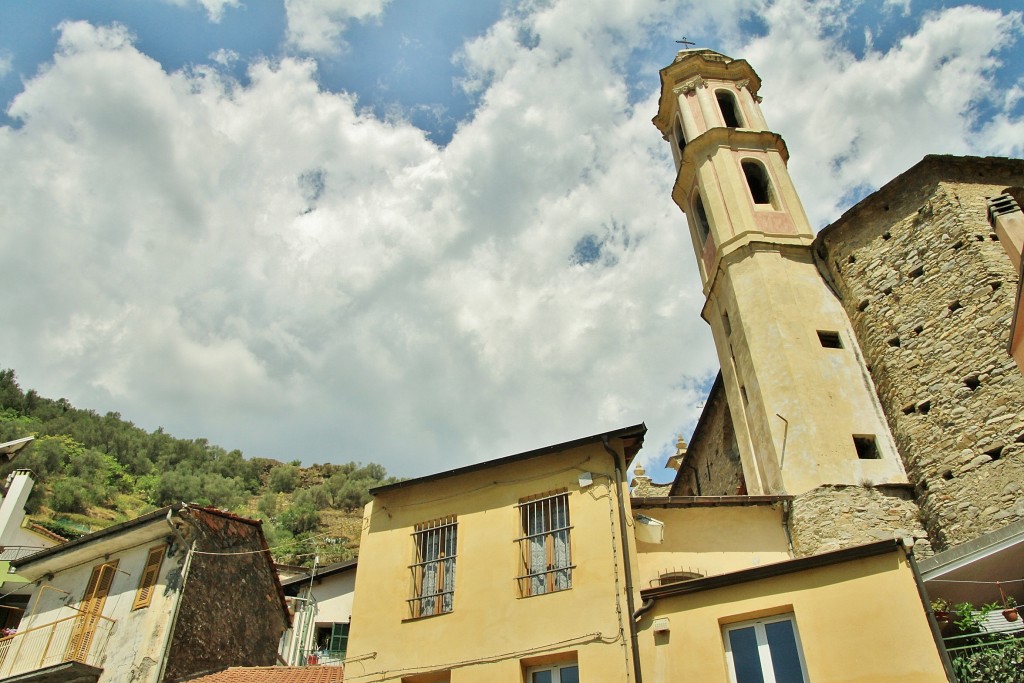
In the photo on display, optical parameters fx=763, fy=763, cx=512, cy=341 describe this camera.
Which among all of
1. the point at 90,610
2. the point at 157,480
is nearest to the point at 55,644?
the point at 90,610

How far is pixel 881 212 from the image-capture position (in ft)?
69.8

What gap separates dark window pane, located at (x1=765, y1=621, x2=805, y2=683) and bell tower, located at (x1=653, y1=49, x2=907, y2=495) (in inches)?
314

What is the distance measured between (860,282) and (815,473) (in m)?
6.37

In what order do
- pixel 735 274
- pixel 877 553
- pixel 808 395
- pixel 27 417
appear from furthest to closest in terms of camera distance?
1. pixel 27 417
2. pixel 735 274
3. pixel 808 395
4. pixel 877 553

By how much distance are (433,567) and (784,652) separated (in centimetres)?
591

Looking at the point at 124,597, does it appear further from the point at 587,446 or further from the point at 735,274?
the point at 735,274

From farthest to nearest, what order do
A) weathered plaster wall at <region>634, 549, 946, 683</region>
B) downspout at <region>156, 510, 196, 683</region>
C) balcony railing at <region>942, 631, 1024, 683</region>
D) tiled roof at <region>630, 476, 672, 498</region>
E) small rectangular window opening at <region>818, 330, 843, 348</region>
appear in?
tiled roof at <region>630, 476, 672, 498</region> < small rectangular window opening at <region>818, 330, 843, 348</region> < downspout at <region>156, 510, 196, 683</region> < balcony railing at <region>942, 631, 1024, 683</region> < weathered plaster wall at <region>634, 549, 946, 683</region>

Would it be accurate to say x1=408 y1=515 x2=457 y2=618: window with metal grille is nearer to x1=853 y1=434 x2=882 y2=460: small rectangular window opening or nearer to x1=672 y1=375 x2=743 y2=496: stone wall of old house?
x1=853 y1=434 x2=882 y2=460: small rectangular window opening

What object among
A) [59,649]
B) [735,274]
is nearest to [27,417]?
[59,649]

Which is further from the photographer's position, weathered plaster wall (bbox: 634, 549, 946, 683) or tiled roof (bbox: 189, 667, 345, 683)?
tiled roof (bbox: 189, 667, 345, 683)

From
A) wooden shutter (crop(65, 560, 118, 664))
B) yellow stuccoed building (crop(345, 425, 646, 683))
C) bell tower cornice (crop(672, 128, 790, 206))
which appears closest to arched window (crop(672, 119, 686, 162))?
bell tower cornice (crop(672, 128, 790, 206))

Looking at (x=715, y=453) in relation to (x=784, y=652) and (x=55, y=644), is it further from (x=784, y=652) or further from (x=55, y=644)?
(x=55, y=644)

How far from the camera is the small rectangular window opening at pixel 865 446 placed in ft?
59.9

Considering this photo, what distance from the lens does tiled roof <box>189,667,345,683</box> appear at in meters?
14.4
